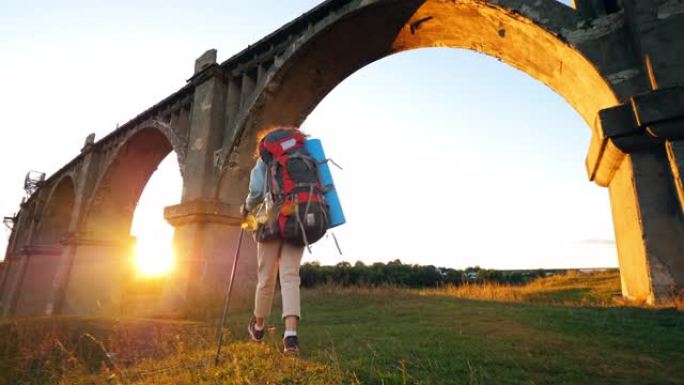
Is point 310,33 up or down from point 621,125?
up

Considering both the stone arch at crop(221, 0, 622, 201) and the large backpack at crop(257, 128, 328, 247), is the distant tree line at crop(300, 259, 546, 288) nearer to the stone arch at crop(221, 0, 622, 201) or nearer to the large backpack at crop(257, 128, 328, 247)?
the stone arch at crop(221, 0, 622, 201)

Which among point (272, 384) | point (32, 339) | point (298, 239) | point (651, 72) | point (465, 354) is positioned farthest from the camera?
point (32, 339)

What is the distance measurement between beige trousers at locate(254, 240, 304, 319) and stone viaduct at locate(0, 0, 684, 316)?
325 centimetres

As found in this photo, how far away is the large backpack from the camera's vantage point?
2715 millimetres

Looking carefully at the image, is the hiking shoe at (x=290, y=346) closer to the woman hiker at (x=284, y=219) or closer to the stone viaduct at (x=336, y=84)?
the woman hiker at (x=284, y=219)

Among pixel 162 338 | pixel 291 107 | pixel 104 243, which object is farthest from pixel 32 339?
pixel 104 243

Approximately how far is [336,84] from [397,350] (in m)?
6.58

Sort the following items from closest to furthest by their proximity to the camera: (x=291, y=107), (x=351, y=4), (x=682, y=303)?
(x=682, y=303), (x=351, y=4), (x=291, y=107)

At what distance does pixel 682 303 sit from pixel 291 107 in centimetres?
712

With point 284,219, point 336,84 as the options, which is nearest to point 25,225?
point 336,84

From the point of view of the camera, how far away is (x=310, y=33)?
23.5 feet

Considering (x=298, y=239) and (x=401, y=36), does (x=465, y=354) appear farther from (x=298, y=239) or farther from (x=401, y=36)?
(x=401, y=36)

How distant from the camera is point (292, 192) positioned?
2777mm

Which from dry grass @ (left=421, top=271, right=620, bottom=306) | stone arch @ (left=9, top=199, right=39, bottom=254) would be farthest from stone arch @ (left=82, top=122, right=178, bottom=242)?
dry grass @ (left=421, top=271, right=620, bottom=306)
